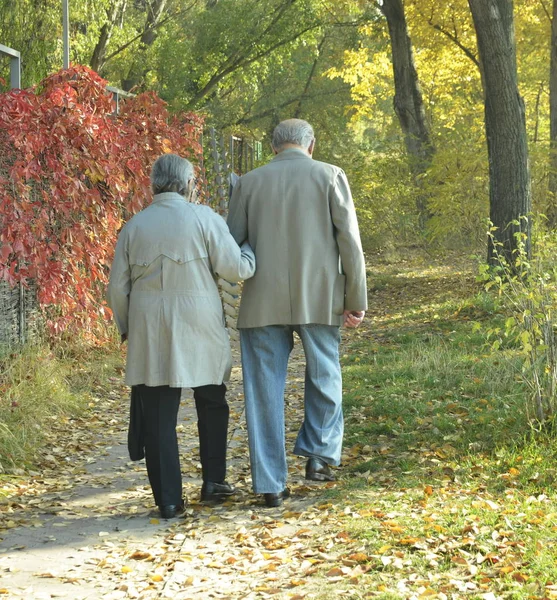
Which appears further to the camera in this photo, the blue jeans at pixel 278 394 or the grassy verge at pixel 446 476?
the blue jeans at pixel 278 394

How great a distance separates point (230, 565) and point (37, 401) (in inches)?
125

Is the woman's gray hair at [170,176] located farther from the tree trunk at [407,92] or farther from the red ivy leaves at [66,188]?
the tree trunk at [407,92]

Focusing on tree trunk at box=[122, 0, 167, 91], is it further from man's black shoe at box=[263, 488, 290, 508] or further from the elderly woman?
man's black shoe at box=[263, 488, 290, 508]

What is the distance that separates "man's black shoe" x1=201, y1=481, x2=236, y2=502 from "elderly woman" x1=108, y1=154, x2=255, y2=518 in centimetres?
24

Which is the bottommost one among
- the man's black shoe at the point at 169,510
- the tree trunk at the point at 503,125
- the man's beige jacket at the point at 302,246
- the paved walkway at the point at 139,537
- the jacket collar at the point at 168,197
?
the paved walkway at the point at 139,537

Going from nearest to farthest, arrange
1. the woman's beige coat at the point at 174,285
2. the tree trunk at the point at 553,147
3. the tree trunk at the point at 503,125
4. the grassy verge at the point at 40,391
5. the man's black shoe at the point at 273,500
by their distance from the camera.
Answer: the woman's beige coat at the point at 174,285
the man's black shoe at the point at 273,500
the grassy verge at the point at 40,391
the tree trunk at the point at 503,125
the tree trunk at the point at 553,147

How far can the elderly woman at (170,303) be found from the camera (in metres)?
4.76

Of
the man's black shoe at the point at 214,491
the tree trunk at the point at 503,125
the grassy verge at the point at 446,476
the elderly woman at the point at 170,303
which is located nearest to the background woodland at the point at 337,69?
the tree trunk at the point at 503,125

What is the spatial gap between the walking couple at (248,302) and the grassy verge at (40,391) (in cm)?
150

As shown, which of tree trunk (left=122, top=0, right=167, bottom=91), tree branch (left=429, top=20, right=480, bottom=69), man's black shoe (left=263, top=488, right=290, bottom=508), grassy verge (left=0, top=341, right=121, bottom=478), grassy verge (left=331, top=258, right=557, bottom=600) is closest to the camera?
grassy verge (left=331, top=258, right=557, bottom=600)

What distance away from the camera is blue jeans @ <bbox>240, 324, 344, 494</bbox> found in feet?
16.5

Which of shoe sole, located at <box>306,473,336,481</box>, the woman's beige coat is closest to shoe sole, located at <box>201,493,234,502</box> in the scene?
shoe sole, located at <box>306,473,336,481</box>

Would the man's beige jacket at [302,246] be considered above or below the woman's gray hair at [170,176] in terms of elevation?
below

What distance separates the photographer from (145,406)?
16.0 ft
